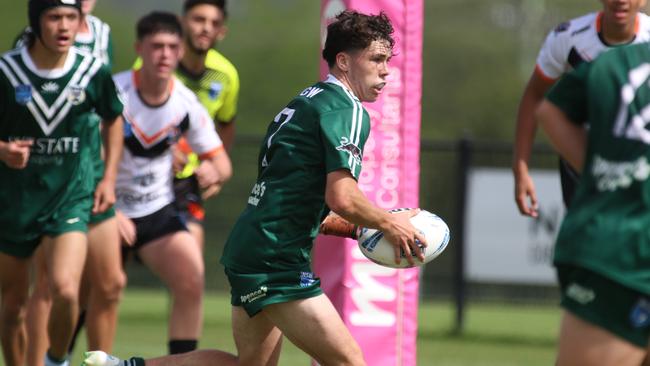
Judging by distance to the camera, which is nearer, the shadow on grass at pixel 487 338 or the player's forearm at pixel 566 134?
the player's forearm at pixel 566 134

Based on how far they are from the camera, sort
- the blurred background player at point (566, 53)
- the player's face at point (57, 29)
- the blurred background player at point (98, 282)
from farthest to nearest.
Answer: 1. the blurred background player at point (98, 282)
2. the player's face at point (57, 29)
3. the blurred background player at point (566, 53)

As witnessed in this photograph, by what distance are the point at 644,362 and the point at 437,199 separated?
11699mm

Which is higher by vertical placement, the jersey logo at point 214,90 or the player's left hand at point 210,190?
the jersey logo at point 214,90

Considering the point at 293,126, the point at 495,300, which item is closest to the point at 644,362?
the point at 293,126

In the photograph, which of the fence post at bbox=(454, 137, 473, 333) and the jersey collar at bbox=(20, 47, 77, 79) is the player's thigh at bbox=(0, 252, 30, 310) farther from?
the fence post at bbox=(454, 137, 473, 333)

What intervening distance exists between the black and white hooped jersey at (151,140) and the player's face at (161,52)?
202mm

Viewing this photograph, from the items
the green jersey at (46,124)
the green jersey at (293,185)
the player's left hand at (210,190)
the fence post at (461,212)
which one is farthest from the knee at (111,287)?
the fence post at (461,212)

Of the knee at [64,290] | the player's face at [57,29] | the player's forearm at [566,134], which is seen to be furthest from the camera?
the player's face at [57,29]

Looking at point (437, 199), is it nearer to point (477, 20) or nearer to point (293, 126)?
point (293, 126)

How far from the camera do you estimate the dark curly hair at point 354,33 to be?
5.68m

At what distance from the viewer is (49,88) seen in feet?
23.7

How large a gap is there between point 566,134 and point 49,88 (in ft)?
11.8

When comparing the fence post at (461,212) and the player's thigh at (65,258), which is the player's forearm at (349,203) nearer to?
the player's thigh at (65,258)

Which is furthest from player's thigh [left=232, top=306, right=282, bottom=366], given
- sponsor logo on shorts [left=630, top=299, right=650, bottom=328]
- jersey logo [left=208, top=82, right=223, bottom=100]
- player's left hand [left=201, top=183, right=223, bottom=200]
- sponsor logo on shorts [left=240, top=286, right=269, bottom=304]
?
jersey logo [left=208, top=82, right=223, bottom=100]
